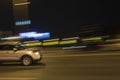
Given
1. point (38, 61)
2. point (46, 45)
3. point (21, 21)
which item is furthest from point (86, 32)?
point (38, 61)

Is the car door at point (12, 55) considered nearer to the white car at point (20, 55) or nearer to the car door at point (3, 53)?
the white car at point (20, 55)

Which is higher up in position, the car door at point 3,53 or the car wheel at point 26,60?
the car door at point 3,53

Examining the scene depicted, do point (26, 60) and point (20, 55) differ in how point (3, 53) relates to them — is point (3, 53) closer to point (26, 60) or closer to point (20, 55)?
point (20, 55)

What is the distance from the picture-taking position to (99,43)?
1547 inches

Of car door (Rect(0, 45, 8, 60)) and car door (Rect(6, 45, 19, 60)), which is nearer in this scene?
car door (Rect(6, 45, 19, 60))

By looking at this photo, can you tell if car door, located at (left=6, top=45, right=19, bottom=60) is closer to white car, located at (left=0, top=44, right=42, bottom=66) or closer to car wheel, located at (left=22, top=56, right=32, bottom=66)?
white car, located at (left=0, top=44, right=42, bottom=66)

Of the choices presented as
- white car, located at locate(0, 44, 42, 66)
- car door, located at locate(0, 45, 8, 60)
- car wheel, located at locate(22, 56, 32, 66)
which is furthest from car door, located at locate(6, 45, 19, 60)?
car wheel, located at locate(22, 56, 32, 66)

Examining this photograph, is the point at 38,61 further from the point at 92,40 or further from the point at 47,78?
the point at 92,40

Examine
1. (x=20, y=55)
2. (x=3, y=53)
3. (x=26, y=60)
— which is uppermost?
(x=3, y=53)

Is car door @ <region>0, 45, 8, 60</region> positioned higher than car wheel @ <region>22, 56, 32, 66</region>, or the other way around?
car door @ <region>0, 45, 8, 60</region>

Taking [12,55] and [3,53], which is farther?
[3,53]

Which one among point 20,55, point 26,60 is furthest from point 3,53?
Answer: point 26,60

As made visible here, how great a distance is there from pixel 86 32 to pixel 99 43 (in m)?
5.92

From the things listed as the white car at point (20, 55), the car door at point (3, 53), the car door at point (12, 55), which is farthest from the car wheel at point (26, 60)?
the car door at point (3, 53)
